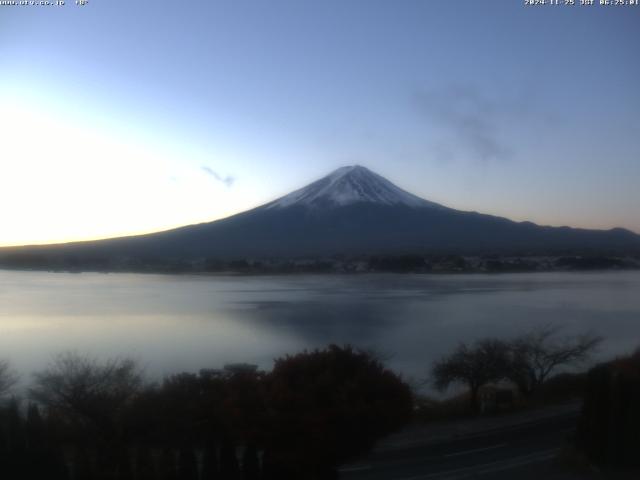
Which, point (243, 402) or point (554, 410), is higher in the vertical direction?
point (243, 402)

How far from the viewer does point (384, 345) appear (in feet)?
44.0

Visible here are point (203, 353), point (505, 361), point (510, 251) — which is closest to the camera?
point (505, 361)

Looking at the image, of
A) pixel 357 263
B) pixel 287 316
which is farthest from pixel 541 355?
pixel 357 263

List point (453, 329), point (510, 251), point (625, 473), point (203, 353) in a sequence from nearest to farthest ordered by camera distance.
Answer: point (625, 473) → point (203, 353) → point (453, 329) → point (510, 251)

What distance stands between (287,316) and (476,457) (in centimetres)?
1252

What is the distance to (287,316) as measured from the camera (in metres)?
18.5

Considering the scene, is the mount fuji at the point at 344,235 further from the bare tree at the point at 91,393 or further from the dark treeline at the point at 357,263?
the bare tree at the point at 91,393

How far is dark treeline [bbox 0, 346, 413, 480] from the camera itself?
184 inches

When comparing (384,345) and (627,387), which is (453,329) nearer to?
(384,345)

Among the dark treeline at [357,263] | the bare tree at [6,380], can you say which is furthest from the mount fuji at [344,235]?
the bare tree at [6,380]

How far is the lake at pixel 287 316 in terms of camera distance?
509 inches

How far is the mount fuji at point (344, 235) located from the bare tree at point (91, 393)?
88.1 feet

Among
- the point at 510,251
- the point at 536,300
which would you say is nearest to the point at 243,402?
the point at 536,300

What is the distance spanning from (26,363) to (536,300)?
16.3 m
